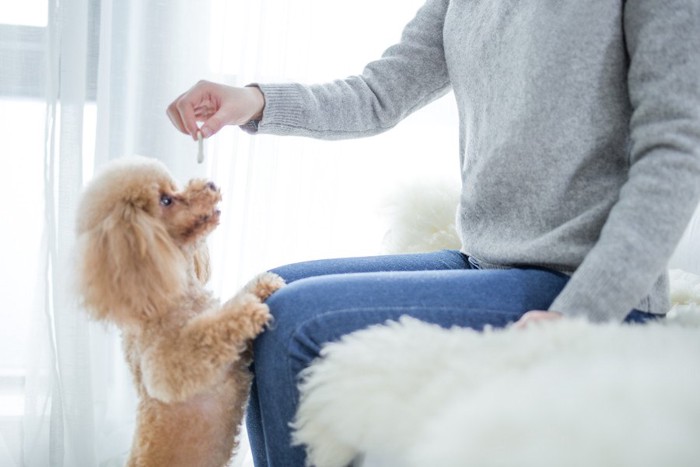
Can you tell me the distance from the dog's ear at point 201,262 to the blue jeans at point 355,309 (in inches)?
6.4

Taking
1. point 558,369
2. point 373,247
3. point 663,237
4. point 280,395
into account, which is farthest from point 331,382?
point 373,247

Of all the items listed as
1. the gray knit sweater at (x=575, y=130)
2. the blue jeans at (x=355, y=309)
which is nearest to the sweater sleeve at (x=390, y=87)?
the gray knit sweater at (x=575, y=130)

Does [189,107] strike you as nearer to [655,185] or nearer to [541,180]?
[541,180]

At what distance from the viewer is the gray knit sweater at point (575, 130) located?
2.62 feet

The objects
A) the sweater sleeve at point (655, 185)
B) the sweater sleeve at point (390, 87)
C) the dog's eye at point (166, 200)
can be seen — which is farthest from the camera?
the sweater sleeve at point (390, 87)

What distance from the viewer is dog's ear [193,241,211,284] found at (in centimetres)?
103

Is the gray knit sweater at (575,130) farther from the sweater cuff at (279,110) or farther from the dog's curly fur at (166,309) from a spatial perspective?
the dog's curly fur at (166,309)

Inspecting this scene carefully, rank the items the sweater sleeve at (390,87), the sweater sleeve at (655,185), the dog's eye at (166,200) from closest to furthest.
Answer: the sweater sleeve at (655,185) < the dog's eye at (166,200) < the sweater sleeve at (390,87)

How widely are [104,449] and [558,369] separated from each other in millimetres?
1389

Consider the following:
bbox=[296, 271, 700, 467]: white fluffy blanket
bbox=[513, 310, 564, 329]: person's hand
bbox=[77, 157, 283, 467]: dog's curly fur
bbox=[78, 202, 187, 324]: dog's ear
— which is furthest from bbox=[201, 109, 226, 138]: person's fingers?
bbox=[513, 310, 564, 329]: person's hand

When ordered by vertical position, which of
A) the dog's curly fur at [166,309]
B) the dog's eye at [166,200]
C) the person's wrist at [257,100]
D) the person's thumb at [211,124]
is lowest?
the dog's curly fur at [166,309]

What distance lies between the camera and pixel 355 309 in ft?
2.82

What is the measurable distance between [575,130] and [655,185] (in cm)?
15

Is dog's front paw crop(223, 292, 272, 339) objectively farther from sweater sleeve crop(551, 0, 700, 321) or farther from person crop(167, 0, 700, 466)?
sweater sleeve crop(551, 0, 700, 321)
